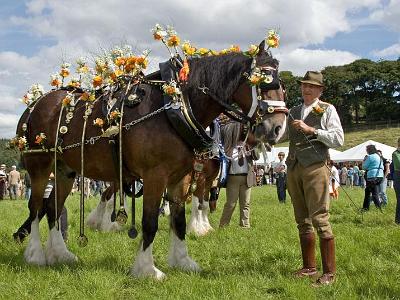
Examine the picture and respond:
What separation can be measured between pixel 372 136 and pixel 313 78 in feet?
209

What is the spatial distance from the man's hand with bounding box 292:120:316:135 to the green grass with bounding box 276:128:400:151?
53.3 m

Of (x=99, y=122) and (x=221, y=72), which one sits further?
(x=99, y=122)

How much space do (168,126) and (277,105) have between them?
1.22m

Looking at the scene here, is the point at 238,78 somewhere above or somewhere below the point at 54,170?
above

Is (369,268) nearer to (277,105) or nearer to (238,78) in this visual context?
(277,105)

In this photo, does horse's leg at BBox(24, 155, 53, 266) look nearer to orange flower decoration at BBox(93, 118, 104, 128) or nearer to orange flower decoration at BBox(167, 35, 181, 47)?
orange flower decoration at BBox(93, 118, 104, 128)

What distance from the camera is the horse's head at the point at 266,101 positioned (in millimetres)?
4566

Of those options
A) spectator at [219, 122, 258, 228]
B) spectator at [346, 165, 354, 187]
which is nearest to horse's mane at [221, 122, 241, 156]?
spectator at [219, 122, 258, 228]

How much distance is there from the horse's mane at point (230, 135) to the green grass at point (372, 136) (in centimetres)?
4979

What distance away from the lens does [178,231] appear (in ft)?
19.2

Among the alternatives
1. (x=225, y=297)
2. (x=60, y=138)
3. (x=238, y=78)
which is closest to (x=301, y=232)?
(x=225, y=297)

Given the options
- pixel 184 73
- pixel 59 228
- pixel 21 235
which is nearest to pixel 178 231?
pixel 59 228

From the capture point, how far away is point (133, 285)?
16.2 feet

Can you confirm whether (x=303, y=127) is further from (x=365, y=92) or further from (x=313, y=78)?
(x=365, y=92)
